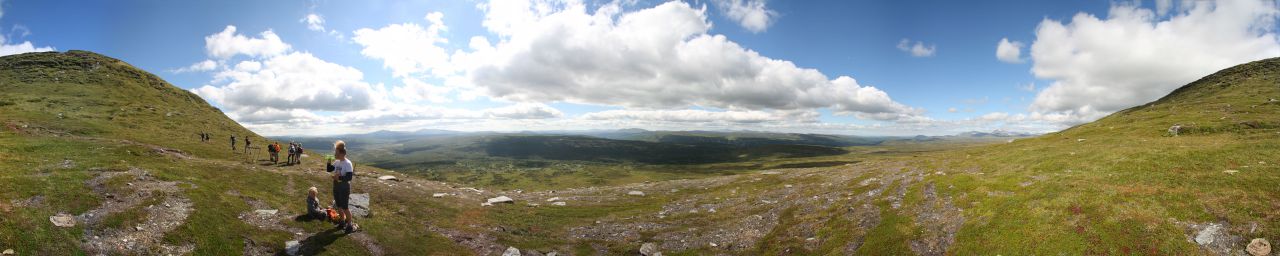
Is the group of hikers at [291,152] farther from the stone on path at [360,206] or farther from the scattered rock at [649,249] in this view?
the scattered rock at [649,249]

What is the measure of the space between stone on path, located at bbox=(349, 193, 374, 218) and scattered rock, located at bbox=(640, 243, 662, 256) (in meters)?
19.2

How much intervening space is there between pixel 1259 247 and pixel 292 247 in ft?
138

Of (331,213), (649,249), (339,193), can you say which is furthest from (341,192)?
(649,249)

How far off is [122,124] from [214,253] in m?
108

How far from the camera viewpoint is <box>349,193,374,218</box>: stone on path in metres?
29.9

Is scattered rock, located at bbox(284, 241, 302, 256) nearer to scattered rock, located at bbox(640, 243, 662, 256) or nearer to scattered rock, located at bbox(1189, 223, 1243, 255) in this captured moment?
scattered rock, located at bbox(640, 243, 662, 256)

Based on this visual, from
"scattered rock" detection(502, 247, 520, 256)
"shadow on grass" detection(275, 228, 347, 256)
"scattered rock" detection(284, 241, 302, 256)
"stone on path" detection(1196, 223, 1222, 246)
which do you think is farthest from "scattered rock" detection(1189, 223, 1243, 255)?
"scattered rock" detection(284, 241, 302, 256)

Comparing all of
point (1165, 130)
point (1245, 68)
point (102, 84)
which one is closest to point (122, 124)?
point (102, 84)

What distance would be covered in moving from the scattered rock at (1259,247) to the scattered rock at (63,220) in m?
48.9

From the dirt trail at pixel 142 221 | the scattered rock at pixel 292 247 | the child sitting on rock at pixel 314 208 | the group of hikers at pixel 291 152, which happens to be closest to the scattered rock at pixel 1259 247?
the scattered rock at pixel 292 247

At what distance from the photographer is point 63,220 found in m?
18.7

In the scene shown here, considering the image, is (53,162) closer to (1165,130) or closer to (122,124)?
(122,124)

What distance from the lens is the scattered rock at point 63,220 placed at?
1823 centimetres

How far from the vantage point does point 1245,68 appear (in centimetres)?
16488
